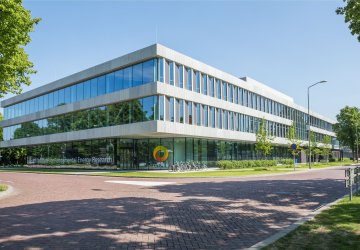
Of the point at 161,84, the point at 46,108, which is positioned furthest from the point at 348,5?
the point at 46,108

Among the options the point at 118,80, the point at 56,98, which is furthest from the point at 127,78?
the point at 56,98

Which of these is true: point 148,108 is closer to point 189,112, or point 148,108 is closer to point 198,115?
point 189,112

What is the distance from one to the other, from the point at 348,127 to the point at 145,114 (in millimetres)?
82815

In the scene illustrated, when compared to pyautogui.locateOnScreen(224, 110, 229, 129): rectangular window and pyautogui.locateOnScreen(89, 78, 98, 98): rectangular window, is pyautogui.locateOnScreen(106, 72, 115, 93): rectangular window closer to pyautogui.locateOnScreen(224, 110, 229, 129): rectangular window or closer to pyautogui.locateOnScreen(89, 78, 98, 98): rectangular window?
pyautogui.locateOnScreen(89, 78, 98, 98): rectangular window

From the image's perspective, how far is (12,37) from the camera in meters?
17.1

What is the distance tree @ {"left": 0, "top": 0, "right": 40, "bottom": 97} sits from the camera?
16.3 metres

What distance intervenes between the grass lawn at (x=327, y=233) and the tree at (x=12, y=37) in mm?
15424

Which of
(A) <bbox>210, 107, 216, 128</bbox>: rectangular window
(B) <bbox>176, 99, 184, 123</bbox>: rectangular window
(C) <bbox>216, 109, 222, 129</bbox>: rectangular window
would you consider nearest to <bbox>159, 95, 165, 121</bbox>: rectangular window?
(B) <bbox>176, 99, 184, 123</bbox>: rectangular window

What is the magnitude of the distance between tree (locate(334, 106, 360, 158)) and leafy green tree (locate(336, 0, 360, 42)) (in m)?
90.2

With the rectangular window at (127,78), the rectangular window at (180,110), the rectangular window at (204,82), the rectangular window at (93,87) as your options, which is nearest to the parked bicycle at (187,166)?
the rectangular window at (180,110)

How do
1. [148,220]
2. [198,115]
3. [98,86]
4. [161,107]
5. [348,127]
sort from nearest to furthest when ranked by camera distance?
[148,220]
[161,107]
[198,115]
[98,86]
[348,127]

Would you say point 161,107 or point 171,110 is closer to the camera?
point 161,107

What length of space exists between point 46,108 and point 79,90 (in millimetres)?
11666

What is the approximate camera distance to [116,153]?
137 feet
